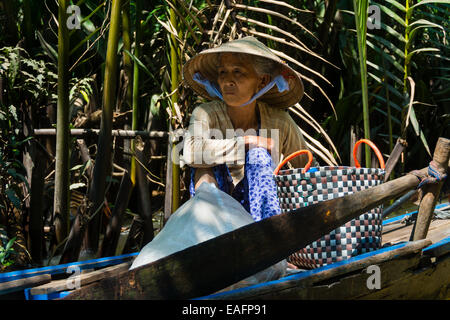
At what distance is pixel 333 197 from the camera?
6.77ft

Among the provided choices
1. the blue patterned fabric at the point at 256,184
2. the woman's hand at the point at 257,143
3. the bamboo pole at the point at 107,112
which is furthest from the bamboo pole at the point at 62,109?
the woman's hand at the point at 257,143

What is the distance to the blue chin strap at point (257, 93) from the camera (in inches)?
96.0

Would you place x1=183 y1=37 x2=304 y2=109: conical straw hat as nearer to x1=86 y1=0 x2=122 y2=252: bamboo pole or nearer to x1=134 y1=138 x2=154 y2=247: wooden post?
x1=86 y1=0 x2=122 y2=252: bamboo pole

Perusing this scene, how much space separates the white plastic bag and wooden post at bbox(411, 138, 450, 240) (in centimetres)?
57

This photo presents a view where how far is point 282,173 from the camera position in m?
2.13

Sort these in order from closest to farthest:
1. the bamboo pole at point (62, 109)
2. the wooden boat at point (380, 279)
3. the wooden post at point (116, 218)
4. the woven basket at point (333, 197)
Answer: the wooden boat at point (380, 279), the woven basket at point (333, 197), the bamboo pole at point (62, 109), the wooden post at point (116, 218)

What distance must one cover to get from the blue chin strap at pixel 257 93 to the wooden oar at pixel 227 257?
2.36ft

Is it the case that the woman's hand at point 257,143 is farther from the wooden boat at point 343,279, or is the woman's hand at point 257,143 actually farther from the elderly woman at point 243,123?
the wooden boat at point 343,279

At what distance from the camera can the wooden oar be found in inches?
60.1

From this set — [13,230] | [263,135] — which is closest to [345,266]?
[263,135]

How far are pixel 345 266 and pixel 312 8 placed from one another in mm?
2502

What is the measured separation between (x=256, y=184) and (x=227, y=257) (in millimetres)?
723

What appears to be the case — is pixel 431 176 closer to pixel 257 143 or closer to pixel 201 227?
pixel 257 143
